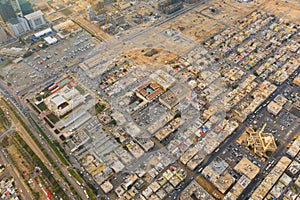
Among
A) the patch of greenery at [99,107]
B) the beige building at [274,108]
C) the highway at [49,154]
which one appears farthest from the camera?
the patch of greenery at [99,107]

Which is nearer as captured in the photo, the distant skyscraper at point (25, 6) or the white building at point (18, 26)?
the distant skyscraper at point (25, 6)

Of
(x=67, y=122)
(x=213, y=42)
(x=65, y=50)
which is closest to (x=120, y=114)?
(x=67, y=122)

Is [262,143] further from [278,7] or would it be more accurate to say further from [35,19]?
[35,19]

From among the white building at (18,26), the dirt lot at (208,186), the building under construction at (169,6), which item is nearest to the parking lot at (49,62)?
the white building at (18,26)

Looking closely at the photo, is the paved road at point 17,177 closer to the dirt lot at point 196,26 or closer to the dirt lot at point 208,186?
the dirt lot at point 208,186

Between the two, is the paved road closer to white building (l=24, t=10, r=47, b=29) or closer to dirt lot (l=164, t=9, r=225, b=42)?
white building (l=24, t=10, r=47, b=29)

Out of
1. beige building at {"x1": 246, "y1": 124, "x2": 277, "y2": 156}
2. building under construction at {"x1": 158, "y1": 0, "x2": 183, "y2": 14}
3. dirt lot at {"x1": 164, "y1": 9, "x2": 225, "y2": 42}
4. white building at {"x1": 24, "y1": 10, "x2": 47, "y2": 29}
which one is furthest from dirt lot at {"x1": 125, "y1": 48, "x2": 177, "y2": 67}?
white building at {"x1": 24, "y1": 10, "x2": 47, "y2": 29}
